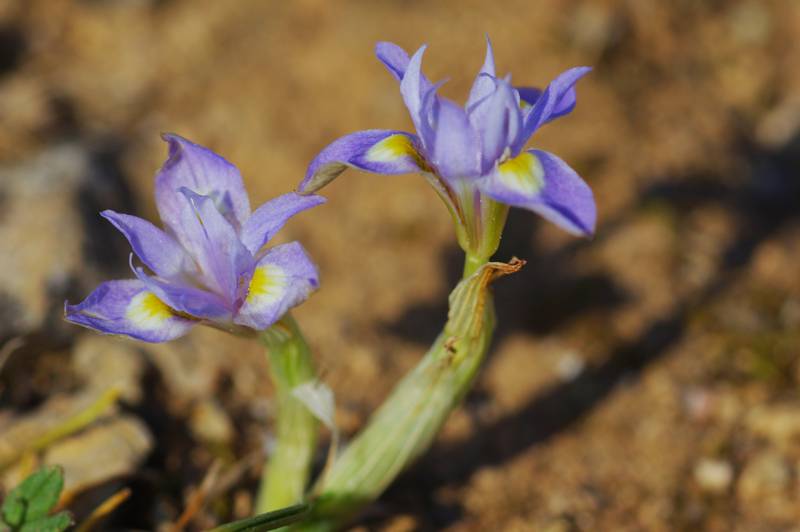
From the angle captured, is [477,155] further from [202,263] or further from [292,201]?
[202,263]

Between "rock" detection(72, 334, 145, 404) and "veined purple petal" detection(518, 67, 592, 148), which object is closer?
"veined purple petal" detection(518, 67, 592, 148)

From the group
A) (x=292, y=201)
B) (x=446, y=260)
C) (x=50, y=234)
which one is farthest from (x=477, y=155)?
(x=50, y=234)

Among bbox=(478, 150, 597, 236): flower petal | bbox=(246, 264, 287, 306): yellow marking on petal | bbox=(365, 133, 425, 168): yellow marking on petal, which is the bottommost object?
bbox=(246, 264, 287, 306): yellow marking on petal

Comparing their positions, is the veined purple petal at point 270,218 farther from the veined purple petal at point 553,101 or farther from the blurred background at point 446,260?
the blurred background at point 446,260

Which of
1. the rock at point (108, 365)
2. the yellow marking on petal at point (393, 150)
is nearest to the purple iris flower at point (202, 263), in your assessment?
the yellow marking on petal at point (393, 150)

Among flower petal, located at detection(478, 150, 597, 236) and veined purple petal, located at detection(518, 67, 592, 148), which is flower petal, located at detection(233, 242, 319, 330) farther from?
veined purple petal, located at detection(518, 67, 592, 148)

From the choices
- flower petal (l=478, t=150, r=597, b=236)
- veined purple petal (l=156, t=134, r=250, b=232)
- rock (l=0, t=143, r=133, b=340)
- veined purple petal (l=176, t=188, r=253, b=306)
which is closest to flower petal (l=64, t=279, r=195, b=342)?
veined purple petal (l=176, t=188, r=253, b=306)
